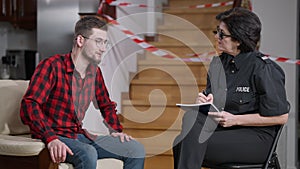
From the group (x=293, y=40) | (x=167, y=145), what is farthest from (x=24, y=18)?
(x=293, y=40)

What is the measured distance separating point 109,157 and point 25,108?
1.68 feet

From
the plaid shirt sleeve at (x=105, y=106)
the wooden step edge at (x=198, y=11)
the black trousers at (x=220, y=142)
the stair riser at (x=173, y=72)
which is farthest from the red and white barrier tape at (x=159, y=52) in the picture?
the black trousers at (x=220, y=142)

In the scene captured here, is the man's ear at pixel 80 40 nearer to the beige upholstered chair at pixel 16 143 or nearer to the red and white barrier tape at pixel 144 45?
the beige upholstered chair at pixel 16 143

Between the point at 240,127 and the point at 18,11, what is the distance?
11.0 ft

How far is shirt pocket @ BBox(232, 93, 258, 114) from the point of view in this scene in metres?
2.60

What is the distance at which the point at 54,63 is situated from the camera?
2.66m

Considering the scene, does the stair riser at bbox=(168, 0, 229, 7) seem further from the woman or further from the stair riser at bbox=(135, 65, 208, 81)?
the woman

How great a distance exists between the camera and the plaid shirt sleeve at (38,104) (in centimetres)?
245

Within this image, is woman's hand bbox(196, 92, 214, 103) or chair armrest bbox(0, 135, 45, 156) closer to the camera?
chair armrest bbox(0, 135, 45, 156)

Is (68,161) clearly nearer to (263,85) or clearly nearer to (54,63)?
(54,63)

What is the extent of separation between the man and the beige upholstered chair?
3.5 inches

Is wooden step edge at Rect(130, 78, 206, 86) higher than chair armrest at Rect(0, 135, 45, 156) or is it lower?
lower

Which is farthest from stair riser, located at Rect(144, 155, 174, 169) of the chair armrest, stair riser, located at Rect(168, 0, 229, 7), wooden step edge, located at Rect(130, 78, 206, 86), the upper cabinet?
stair riser, located at Rect(168, 0, 229, 7)

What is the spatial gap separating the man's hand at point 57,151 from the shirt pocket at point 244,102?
2.84 feet
